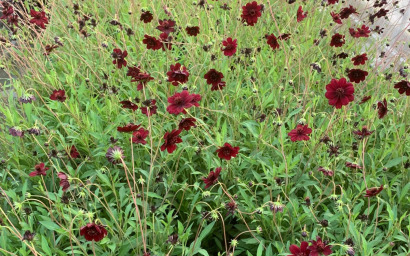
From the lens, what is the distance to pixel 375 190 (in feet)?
4.02

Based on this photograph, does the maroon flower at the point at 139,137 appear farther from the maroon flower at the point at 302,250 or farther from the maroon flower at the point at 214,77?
the maroon flower at the point at 302,250

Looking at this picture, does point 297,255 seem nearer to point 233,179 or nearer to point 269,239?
point 269,239

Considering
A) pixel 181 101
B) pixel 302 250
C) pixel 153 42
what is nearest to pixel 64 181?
pixel 181 101

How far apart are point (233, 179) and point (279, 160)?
0.82 ft

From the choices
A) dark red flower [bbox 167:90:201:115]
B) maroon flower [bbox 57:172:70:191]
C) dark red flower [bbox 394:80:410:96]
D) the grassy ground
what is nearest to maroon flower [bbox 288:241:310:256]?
the grassy ground

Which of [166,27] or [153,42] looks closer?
[153,42]

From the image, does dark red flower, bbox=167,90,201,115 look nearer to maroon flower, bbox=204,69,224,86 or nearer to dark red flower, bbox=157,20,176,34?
maroon flower, bbox=204,69,224,86

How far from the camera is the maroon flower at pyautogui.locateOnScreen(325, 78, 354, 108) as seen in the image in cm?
143

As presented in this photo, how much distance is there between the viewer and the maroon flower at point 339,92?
56.2 inches

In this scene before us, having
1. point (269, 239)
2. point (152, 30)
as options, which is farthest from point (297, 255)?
point (152, 30)

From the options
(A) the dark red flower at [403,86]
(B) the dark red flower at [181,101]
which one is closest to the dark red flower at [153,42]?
(B) the dark red flower at [181,101]

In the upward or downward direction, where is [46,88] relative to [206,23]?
downward

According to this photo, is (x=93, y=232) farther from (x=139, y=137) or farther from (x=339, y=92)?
(x=339, y=92)

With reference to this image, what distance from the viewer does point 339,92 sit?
145cm
